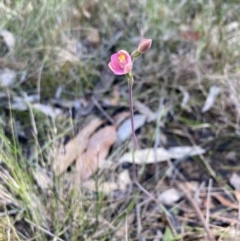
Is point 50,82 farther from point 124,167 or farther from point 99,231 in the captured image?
point 99,231

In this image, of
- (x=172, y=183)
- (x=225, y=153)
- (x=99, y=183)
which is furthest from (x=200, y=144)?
(x=99, y=183)

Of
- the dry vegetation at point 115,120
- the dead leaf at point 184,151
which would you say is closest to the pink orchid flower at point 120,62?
the dry vegetation at point 115,120

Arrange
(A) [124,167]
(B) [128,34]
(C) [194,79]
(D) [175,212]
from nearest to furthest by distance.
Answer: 1. (D) [175,212]
2. (A) [124,167]
3. (C) [194,79]
4. (B) [128,34]

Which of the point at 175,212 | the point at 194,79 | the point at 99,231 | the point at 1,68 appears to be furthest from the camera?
the point at 194,79

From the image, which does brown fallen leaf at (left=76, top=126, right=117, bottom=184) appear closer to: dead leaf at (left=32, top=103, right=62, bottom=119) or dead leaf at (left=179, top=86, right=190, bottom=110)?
dead leaf at (left=32, top=103, right=62, bottom=119)

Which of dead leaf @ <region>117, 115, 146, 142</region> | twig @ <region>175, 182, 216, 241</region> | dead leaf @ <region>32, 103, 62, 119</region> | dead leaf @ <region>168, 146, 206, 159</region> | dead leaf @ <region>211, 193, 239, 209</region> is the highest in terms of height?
dead leaf @ <region>32, 103, 62, 119</region>

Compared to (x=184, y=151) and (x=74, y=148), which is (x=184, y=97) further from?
(x=74, y=148)

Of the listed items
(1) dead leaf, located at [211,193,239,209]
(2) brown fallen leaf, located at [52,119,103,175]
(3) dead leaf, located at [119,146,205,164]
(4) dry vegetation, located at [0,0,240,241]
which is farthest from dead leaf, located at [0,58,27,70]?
Result: (1) dead leaf, located at [211,193,239,209]
